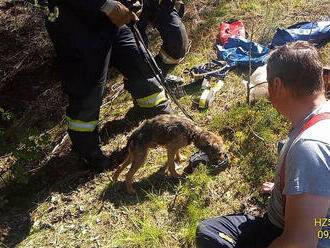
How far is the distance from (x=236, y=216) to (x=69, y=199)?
6.32 ft

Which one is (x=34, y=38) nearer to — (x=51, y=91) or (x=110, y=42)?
(x=51, y=91)

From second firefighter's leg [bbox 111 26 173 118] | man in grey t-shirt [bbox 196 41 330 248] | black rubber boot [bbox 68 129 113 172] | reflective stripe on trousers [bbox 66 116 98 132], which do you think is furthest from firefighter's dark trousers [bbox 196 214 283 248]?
second firefighter's leg [bbox 111 26 173 118]

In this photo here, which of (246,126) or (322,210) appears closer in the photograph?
(322,210)

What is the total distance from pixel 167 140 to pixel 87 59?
1221 mm

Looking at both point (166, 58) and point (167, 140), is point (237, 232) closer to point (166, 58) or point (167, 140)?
point (167, 140)

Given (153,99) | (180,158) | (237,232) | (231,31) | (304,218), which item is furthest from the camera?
(231,31)

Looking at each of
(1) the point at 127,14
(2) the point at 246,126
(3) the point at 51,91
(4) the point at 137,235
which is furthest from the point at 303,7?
(4) the point at 137,235

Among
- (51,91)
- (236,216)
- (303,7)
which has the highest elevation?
(303,7)

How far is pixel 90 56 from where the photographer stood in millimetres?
3773

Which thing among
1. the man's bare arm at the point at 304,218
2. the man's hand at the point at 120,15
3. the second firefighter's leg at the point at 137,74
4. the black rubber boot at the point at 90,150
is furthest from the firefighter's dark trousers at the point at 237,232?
the man's hand at the point at 120,15

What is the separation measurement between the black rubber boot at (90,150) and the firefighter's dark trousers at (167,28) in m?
1.92

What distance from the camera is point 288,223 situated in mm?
1987

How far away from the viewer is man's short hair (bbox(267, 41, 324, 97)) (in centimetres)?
217

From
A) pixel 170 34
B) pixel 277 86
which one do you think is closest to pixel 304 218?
pixel 277 86
